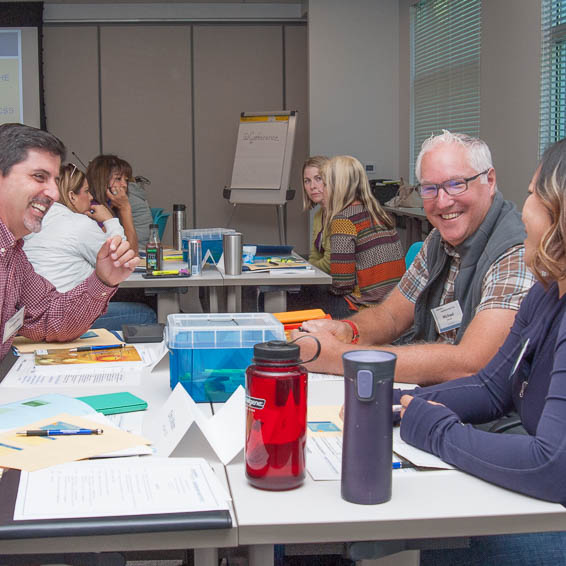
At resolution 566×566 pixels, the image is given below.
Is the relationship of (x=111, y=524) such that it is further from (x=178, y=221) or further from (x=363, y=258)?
(x=178, y=221)

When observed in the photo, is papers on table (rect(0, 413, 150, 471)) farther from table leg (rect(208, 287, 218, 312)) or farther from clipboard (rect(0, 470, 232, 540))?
table leg (rect(208, 287, 218, 312))

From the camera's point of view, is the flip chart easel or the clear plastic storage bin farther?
the flip chart easel

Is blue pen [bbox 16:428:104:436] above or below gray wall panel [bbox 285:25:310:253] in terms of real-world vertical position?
below

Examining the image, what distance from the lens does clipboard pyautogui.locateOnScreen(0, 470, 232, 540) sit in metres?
0.98

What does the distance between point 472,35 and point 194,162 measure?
3721mm

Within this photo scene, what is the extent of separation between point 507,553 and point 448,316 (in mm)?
925

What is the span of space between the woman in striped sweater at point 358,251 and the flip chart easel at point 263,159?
3.62m

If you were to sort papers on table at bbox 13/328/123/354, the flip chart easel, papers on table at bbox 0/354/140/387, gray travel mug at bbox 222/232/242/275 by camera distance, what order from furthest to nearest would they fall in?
the flip chart easel → gray travel mug at bbox 222/232/242/275 → papers on table at bbox 13/328/123/354 → papers on table at bbox 0/354/140/387

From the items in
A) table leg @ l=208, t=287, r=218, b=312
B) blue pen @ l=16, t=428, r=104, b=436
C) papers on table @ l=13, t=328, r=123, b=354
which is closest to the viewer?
blue pen @ l=16, t=428, r=104, b=436

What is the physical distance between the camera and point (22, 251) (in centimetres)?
224

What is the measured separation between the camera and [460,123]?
21.7 ft

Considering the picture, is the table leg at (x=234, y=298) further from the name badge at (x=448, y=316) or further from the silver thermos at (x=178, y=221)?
the name badge at (x=448, y=316)

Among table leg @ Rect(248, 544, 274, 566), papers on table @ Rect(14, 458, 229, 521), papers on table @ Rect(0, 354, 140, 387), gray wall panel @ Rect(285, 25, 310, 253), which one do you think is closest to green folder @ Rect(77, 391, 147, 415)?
papers on table @ Rect(0, 354, 140, 387)

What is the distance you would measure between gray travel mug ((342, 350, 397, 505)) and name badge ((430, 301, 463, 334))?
1.17 m
